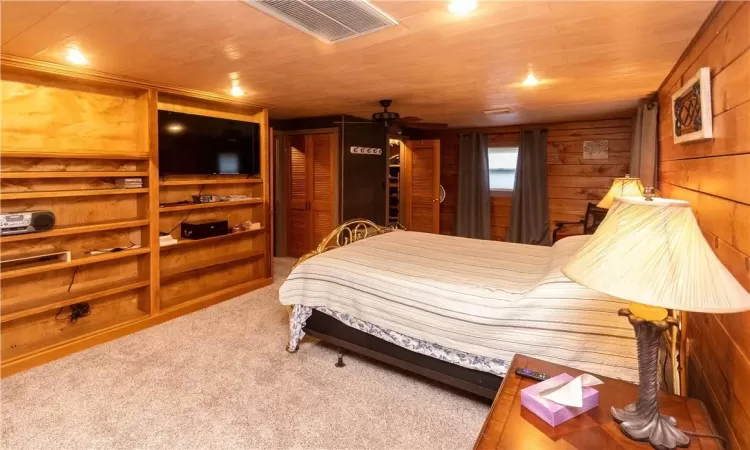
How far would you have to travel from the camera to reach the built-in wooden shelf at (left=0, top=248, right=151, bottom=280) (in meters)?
2.83

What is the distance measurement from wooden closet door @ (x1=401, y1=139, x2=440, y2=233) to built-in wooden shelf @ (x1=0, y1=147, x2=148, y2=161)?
13.4ft

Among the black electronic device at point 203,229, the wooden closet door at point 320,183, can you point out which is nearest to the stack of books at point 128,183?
the black electronic device at point 203,229

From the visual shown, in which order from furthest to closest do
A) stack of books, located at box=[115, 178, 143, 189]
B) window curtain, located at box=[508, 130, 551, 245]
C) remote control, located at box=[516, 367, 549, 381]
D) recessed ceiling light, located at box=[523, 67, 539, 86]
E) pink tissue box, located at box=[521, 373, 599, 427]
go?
window curtain, located at box=[508, 130, 551, 245], stack of books, located at box=[115, 178, 143, 189], recessed ceiling light, located at box=[523, 67, 539, 86], remote control, located at box=[516, 367, 549, 381], pink tissue box, located at box=[521, 373, 599, 427]

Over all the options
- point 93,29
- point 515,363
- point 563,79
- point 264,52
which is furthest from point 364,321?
point 563,79

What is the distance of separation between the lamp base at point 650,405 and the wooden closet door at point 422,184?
543cm

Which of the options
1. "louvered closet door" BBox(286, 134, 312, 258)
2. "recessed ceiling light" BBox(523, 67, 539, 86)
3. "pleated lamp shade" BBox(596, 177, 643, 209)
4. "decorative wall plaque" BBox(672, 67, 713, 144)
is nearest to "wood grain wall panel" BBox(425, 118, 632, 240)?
"louvered closet door" BBox(286, 134, 312, 258)

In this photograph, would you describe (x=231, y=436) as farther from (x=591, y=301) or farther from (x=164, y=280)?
(x=164, y=280)

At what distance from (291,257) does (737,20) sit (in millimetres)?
5636

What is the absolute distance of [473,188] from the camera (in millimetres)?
6930

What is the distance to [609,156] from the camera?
231 inches

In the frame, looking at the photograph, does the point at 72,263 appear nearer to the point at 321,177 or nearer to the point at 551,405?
the point at 321,177

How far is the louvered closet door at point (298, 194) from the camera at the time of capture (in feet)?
19.8

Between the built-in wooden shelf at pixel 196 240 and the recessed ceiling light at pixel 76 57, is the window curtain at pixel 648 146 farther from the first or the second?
the recessed ceiling light at pixel 76 57

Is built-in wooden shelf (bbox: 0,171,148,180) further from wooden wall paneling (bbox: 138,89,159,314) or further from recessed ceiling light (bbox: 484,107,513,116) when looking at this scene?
recessed ceiling light (bbox: 484,107,513,116)
